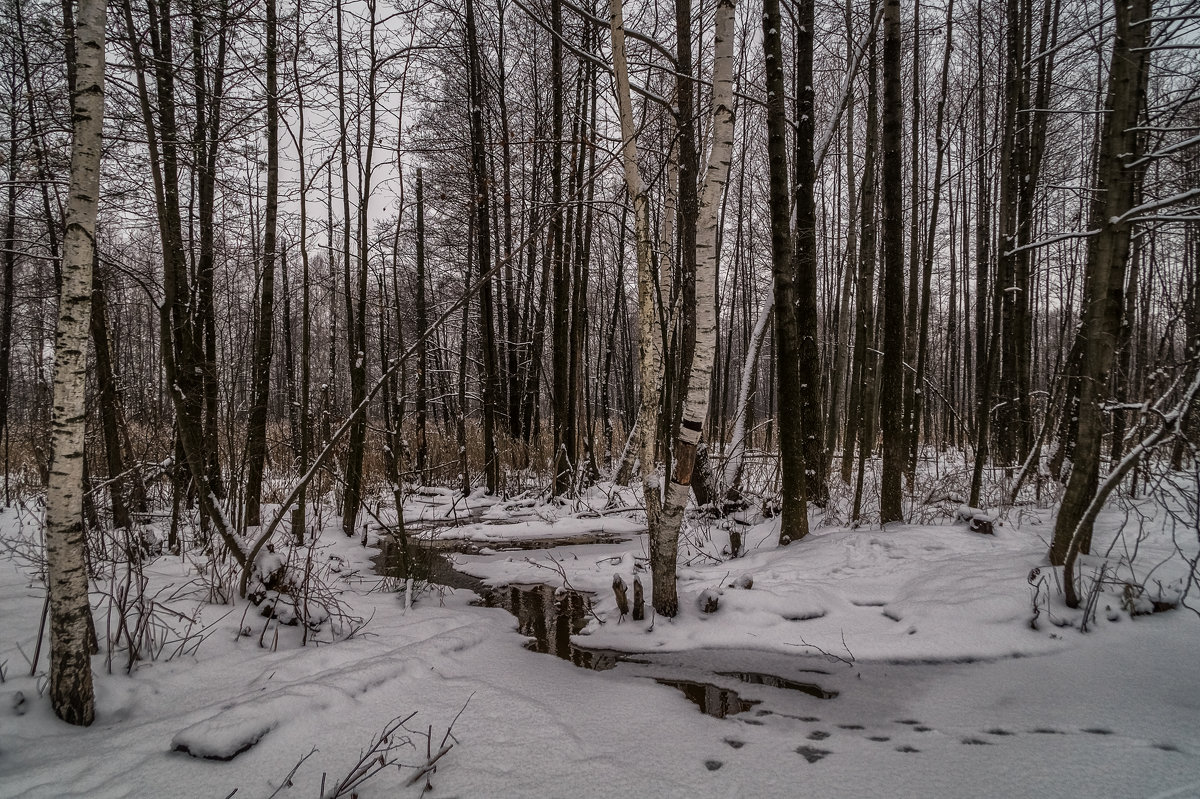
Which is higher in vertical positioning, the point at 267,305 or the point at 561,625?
the point at 267,305

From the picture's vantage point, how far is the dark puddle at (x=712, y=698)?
2.71m

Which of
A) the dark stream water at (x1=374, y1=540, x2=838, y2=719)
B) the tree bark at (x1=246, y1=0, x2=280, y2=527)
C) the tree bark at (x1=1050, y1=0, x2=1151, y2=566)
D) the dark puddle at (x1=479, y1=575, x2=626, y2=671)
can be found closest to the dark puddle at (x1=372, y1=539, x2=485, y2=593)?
the dark stream water at (x1=374, y1=540, x2=838, y2=719)

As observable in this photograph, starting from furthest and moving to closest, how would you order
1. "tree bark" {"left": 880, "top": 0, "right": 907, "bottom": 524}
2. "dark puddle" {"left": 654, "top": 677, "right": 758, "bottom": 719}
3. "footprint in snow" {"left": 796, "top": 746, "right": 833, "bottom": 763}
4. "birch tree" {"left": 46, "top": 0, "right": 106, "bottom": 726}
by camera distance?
"tree bark" {"left": 880, "top": 0, "right": 907, "bottom": 524} < "dark puddle" {"left": 654, "top": 677, "right": 758, "bottom": 719} < "footprint in snow" {"left": 796, "top": 746, "right": 833, "bottom": 763} < "birch tree" {"left": 46, "top": 0, "right": 106, "bottom": 726}

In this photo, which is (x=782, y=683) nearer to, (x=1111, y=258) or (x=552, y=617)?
(x=552, y=617)

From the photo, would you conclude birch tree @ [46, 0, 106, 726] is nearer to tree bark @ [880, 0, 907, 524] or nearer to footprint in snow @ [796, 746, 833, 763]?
footprint in snow @ [796, 746, 833, 763]

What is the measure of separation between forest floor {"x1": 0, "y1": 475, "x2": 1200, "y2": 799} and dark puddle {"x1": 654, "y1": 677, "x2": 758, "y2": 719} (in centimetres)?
2

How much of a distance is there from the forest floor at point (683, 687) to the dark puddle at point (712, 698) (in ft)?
0.06

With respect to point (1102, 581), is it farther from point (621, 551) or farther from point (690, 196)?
point (690, 196)

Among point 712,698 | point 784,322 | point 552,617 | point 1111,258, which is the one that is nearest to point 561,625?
point 552,617

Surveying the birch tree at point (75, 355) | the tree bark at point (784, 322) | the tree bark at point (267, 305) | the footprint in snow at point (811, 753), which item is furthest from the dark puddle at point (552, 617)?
the tree bark at point (267, 305)

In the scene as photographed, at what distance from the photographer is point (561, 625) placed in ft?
13.2

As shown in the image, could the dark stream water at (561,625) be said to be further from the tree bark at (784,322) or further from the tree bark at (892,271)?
the tree bark at (892,271)

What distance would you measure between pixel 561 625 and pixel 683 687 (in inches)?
50.6

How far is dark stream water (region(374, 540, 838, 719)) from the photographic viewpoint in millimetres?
2891
